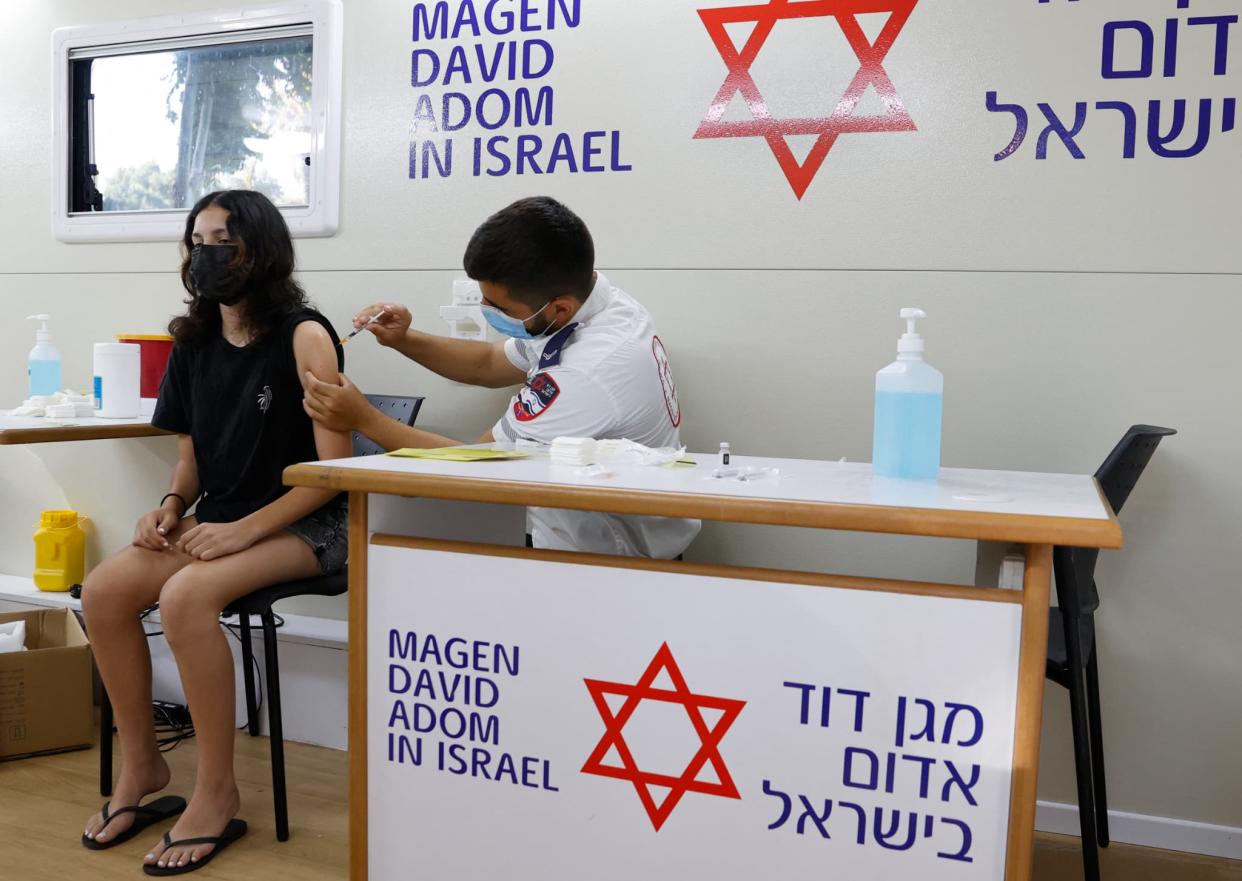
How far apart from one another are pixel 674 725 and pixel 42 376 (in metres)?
2.26

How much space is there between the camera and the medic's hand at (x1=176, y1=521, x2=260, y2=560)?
6.54 feet

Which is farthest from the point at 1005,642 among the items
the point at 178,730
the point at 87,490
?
the point at 87,490

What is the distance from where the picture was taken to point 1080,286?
2.15m

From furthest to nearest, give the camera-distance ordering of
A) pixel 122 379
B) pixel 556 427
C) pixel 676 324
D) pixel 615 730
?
pixel 122 379
pixel 676 324
pixel 556 427
pixel 615 730

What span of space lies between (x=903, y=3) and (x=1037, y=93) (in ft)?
1.13

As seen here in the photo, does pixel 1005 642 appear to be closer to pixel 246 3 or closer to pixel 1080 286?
pixel 1080 286

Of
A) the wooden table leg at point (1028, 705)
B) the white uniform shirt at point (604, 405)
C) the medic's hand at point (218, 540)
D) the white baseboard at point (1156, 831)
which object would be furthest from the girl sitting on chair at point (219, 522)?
the white baseboard at point (1156, 831)

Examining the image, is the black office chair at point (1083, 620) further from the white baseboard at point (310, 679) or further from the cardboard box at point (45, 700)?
the cardboard box at point (45, 700)

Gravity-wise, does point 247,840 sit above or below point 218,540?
below

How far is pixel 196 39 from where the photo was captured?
9.57 feet

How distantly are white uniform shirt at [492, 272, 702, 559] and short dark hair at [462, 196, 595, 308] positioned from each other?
9 cm

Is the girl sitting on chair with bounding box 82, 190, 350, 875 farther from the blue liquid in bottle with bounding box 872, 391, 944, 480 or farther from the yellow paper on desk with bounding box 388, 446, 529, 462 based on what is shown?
the blue liquid in bottle with bounding box 872, 391, 944, 480

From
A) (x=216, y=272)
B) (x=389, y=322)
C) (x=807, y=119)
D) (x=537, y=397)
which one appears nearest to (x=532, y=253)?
(x=537, y=397)

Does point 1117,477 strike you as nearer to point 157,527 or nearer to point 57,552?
point 157,527
